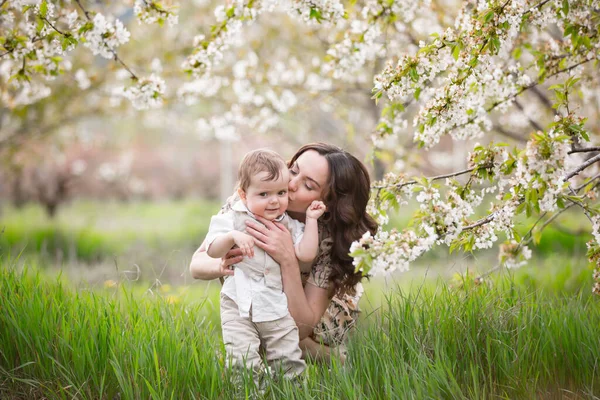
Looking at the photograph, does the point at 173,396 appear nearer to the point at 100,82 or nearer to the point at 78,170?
the point at 100,82

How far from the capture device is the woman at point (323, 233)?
2894 mm

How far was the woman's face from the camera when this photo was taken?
2939 mm

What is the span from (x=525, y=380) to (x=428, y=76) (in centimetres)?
139

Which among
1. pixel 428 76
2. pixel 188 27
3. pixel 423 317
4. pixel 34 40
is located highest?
pixel 188 27

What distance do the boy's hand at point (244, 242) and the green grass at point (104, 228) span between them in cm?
389

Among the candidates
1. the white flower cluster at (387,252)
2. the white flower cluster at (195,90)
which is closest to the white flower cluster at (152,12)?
the white flower cluster at (387,252)

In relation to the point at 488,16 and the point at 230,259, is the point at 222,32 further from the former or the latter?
the point at 488,16

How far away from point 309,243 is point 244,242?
346 millimetres

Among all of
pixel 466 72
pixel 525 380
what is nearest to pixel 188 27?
pixel 466 72

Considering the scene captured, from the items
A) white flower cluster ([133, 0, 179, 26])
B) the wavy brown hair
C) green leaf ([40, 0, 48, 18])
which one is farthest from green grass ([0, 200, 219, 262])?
the wavy brown hair

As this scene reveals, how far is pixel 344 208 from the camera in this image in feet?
9.84

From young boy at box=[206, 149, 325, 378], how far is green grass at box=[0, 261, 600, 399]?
5.3 inches

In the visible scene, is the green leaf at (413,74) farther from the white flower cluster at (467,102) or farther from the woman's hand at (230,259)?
the woman's hand at (230,259)

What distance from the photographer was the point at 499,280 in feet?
11.2
